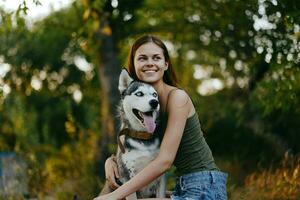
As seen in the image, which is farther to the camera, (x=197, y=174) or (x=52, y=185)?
(x=52, y=185)

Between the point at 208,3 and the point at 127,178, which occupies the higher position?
the point at 208,3

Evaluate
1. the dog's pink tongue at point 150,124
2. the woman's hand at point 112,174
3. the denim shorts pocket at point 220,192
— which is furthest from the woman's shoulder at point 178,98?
the woman's hand at point 112,174

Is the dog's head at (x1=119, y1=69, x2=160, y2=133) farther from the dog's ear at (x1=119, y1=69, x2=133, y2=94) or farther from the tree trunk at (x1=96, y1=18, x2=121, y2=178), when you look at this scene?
the tree trunk at (x1=96, y1=18, x2=121, y2=178)

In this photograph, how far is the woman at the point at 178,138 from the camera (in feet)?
13.0

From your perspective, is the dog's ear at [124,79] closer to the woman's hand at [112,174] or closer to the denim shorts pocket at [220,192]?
the woman's hand at [112,174]

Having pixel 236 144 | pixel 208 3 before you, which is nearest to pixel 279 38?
pixel 208 3

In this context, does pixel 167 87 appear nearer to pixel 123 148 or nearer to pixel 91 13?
pixel 123 148

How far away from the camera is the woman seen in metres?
3.95

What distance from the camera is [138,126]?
4.29 meters

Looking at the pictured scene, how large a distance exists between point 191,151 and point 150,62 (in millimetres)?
672

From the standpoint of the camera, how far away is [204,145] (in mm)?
4250

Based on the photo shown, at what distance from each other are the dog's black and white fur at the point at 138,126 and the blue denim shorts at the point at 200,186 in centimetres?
26

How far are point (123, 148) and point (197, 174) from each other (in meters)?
0.60

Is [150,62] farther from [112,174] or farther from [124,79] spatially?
[112,174]
